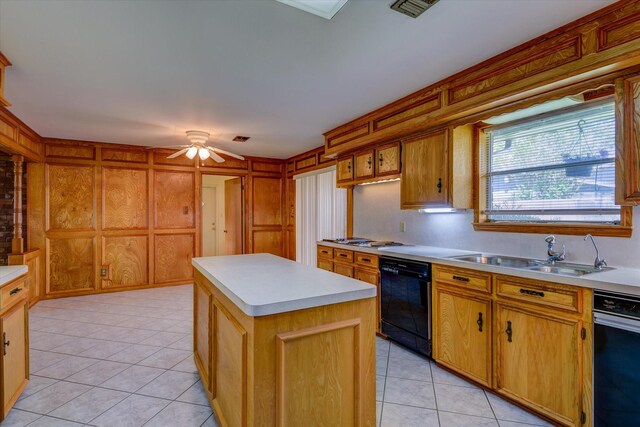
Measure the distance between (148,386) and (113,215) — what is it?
12.1 feet

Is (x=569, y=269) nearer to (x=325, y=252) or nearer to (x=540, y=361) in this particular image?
(x=540, y=361)

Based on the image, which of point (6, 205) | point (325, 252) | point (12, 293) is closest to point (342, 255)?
point (325, 252)

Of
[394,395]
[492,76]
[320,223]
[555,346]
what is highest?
[492,76]

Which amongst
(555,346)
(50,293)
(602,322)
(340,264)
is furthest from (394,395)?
(50,293)

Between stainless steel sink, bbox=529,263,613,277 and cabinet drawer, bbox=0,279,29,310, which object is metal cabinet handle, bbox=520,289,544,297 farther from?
cabinet drawer, bbox=0,279,29,310

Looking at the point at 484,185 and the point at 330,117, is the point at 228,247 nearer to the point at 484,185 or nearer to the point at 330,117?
the point at 330,117

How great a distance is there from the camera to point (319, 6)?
1.76m

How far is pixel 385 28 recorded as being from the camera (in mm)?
1974

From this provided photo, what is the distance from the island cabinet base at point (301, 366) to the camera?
53.1 inches

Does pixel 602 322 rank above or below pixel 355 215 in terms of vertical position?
below

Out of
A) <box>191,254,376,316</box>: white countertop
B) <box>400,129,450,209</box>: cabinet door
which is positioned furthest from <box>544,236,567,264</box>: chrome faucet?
<box>191,254,376,316</box>: white countertop

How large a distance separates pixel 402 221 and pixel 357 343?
250 centimetres

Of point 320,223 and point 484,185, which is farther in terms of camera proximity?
point 320,223

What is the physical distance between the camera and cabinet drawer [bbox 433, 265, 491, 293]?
232cm
